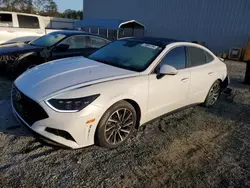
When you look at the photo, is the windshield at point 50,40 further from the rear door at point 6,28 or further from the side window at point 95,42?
the rear door at point 6,28

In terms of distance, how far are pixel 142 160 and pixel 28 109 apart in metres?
1.59

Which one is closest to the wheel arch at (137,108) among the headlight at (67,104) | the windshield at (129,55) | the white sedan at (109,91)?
the white sedan at (109,91)

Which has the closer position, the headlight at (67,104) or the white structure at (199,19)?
the headlight at (67,104)

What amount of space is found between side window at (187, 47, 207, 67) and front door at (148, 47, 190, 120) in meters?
0.19

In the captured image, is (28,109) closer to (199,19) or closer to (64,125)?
(64,125)

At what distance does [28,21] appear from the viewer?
28.4ft

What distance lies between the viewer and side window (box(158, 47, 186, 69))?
329 cm

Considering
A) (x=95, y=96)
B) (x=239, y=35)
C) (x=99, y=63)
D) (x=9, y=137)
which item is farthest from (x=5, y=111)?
(x=239, y=35)

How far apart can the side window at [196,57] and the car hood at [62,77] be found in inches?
55.6

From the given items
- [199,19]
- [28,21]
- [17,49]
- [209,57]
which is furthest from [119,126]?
[199,19]

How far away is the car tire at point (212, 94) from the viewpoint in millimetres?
4493

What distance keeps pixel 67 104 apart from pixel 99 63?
1.22 m

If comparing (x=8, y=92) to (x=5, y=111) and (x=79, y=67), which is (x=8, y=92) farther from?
(x=79, y=67)

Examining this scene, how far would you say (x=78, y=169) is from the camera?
2.39 meters
